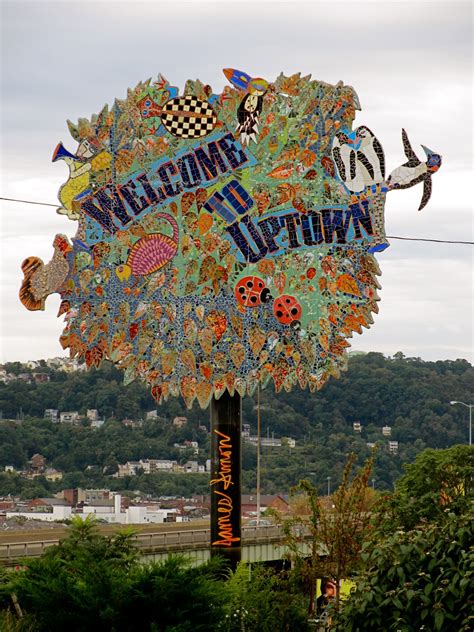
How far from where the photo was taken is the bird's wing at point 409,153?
119 ft

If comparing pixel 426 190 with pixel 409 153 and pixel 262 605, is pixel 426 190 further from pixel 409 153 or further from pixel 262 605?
pixel 262 605

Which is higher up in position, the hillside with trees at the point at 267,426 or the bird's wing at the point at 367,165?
the bird's wing at the point at 367,165

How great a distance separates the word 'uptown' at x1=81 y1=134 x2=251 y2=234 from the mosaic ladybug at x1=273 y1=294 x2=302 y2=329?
3.56m

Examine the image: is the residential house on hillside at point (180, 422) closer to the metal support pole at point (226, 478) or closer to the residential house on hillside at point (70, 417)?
the residential house on hillside at point (70, 417)

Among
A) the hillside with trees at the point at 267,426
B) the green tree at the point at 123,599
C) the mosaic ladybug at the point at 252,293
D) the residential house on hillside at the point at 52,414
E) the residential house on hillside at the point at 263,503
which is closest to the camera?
the green tree at the point at 123,599

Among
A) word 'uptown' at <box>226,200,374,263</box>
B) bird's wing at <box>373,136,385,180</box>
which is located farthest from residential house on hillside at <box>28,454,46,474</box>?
bird's wing at <box>373,136,385,180</box>

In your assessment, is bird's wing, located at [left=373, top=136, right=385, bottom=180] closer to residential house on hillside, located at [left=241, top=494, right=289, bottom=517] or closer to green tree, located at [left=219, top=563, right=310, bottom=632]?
green tree, located at [left=219, top=563, right=310, bottom=632]

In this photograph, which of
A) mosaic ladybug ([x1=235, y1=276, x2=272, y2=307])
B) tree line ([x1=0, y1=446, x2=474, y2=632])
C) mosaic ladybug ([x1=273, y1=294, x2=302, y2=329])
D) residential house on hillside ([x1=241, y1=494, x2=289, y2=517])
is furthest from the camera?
residential house on hillside ([x1=241, y1=494, x2=289, y2=517])

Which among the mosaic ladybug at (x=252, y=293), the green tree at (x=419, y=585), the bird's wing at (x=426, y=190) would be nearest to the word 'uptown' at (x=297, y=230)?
the mosaic ladybug at (x=252, y=293)

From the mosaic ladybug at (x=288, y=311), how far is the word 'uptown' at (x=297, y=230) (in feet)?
4.02

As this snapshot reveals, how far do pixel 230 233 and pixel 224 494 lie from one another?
255 inches

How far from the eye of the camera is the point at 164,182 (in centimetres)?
3691

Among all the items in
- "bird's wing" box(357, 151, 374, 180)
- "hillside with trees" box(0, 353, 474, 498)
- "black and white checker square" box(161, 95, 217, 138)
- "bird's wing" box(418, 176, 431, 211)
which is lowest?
"hillside with trees" box(0, 353, 474, 498)

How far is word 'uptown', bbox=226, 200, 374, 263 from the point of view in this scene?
36000 mm
